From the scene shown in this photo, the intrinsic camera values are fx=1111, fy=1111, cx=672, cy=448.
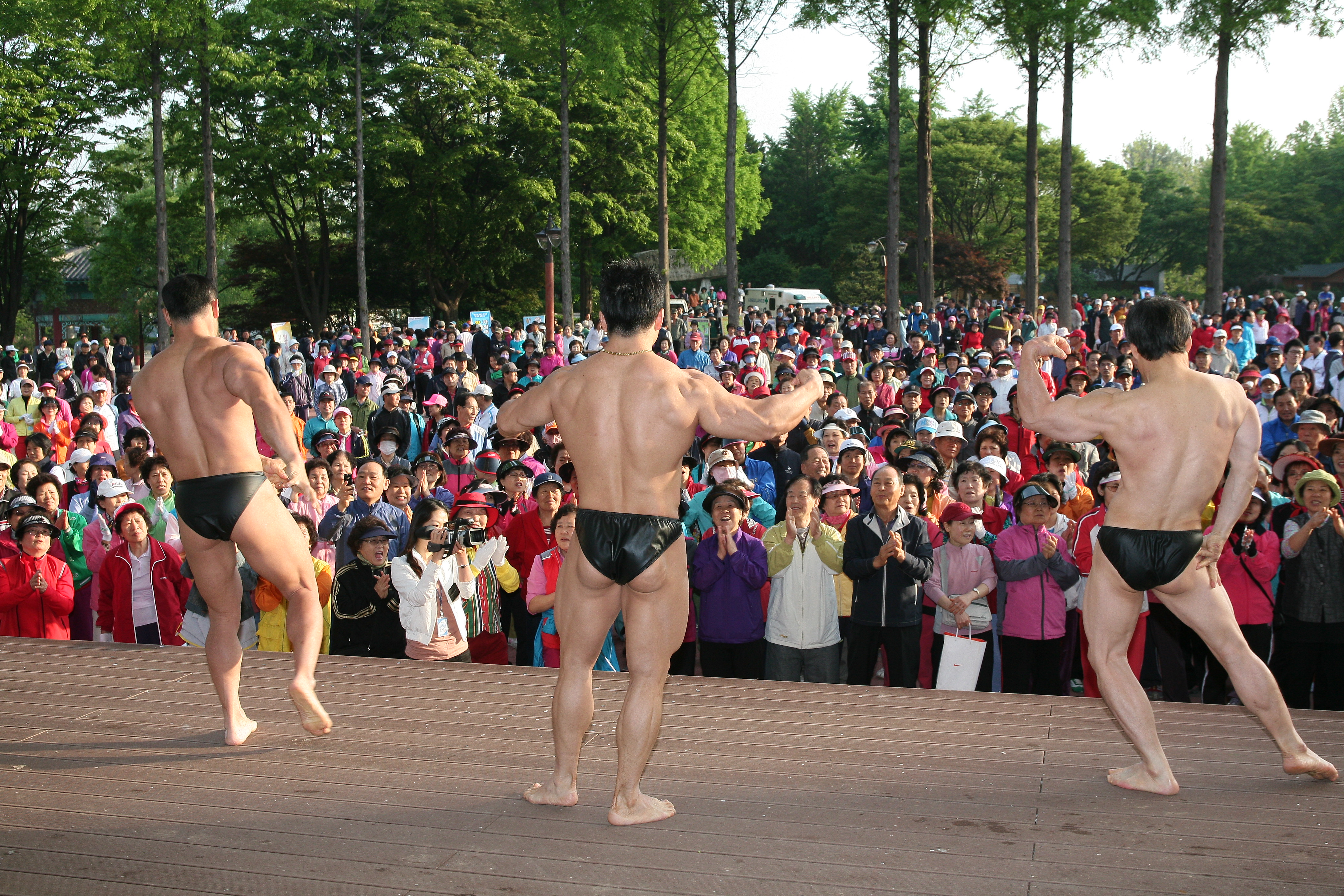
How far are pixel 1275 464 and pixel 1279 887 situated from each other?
5.78 m

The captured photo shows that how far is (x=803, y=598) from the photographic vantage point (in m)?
6.14

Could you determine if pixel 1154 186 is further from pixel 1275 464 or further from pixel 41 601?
pixel 41 601

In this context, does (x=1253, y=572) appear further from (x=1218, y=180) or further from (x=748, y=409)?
(x=1218, y=180)

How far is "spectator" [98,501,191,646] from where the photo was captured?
6672mm

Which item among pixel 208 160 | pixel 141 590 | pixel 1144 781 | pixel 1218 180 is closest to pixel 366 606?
pixel 141 590

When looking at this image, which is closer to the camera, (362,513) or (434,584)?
(434,584)

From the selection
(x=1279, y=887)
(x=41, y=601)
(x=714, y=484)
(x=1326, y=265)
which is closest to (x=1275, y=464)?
(x=714, y=484)

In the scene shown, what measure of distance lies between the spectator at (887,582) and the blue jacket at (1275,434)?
5.05 metres

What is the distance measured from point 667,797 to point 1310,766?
2225 mm

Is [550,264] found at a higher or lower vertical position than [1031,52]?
lower

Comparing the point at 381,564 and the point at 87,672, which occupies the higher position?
the point at 381,564

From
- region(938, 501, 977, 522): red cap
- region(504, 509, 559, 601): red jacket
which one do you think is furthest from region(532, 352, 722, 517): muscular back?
region(504, 509, 559, 601): red jacket

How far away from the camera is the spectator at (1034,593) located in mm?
6215

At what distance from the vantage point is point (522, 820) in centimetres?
366
